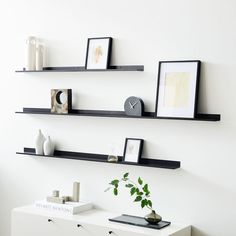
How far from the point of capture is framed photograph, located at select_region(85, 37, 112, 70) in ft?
13.1

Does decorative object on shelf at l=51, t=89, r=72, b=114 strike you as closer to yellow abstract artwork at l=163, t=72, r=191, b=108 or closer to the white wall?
the white wall

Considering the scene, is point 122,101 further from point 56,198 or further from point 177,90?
point 56,198

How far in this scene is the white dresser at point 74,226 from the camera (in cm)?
352

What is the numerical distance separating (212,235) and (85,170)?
3.69ft

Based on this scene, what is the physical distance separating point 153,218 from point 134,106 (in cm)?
82

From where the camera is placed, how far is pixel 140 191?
390 centimetres

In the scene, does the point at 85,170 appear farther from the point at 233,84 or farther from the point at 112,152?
the point at 233,84

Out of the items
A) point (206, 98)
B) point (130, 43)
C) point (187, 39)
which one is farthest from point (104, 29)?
point (206, 98)

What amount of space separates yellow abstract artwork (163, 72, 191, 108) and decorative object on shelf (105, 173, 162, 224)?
23.2 inches

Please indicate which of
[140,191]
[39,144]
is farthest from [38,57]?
[140,191]

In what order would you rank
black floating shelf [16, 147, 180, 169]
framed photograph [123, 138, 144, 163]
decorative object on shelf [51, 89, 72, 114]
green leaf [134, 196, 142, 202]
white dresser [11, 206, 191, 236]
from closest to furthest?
white dresser [11, 206, 191, 236] → green leaf [134, 196, 142, 202] → black floating shelf [16, 147, 180, 169] → framed photograph [123, 138, 144, 163] → decorative object on shelf [51, 89, 72, 114]

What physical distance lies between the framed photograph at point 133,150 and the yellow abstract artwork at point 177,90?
37 centimetres

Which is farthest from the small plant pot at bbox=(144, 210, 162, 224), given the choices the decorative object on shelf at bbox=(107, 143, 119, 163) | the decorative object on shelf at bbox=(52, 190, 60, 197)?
the decorative object on shelf at bbox=(52, 190, 60, 197)

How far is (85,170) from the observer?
418 centimetres
